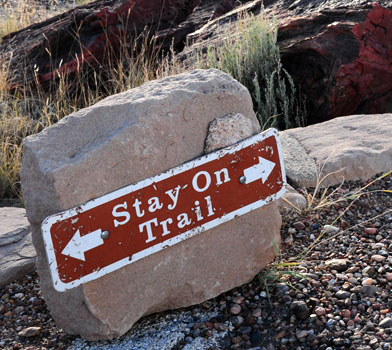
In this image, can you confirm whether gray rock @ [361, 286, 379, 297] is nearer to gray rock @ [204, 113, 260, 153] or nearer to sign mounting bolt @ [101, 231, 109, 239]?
gray rock @ [204, 113, 260, 153]

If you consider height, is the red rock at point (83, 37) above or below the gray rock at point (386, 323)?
above

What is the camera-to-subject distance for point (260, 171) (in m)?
2.59

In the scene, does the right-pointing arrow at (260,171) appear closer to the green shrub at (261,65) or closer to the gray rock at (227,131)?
the gray rock at (227,131)

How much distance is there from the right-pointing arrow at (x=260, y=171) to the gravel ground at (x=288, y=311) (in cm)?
47

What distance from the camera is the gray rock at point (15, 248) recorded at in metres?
3.15

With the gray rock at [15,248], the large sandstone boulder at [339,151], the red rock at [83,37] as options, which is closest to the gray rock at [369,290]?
the large sandstone boulder at [339,151]

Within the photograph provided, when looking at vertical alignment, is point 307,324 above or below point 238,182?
below

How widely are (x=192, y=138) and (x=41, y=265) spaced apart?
2.54 feet

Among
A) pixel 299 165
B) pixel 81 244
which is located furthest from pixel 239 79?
pixel 81 244

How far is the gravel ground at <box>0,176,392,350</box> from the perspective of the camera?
2453 millimetres

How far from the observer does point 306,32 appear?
Result: 5105 millimetres

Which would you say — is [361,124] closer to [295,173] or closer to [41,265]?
[295,173]

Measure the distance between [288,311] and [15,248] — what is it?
1534 millimetres

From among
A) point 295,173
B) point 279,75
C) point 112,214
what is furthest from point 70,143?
point 279,75
